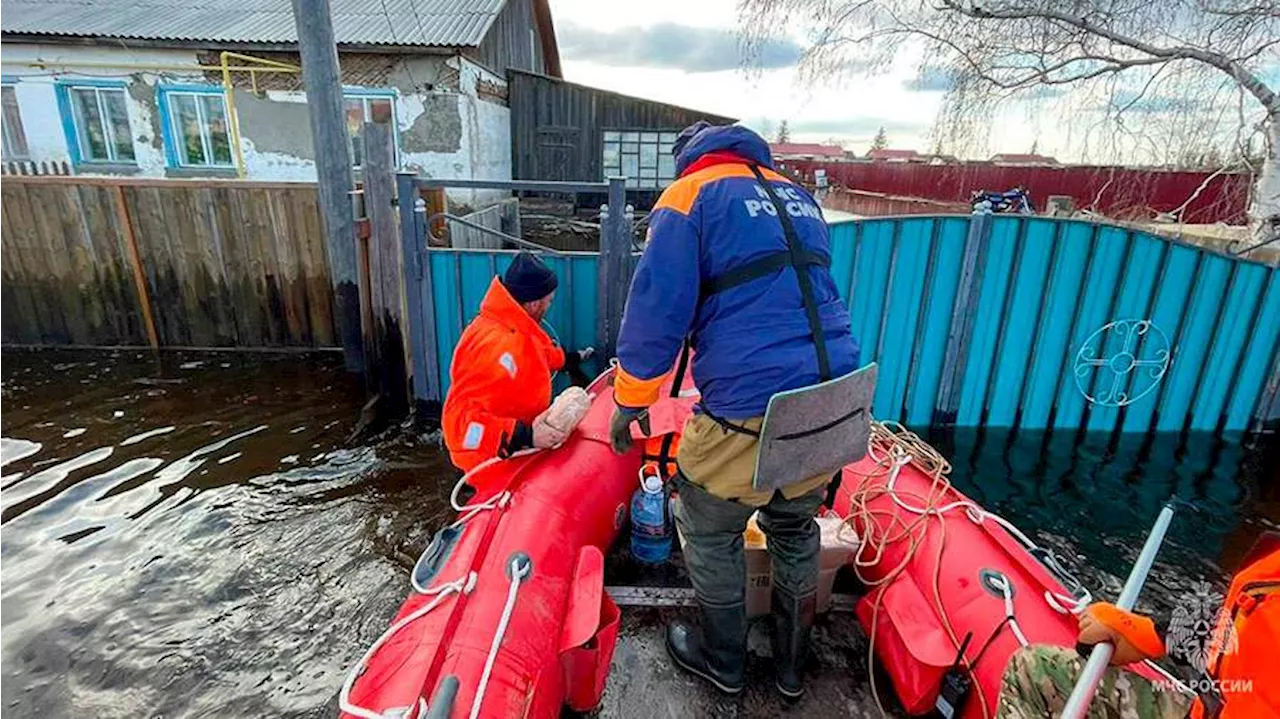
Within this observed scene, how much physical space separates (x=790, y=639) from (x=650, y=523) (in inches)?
32.6

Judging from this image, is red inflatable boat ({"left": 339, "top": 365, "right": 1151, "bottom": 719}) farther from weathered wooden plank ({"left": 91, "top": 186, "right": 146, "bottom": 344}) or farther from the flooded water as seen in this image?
weathered wooden plank ({"left": 91, "top": 186, "right": 146, "bottom": 344})

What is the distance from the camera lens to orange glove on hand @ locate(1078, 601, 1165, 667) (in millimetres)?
1309

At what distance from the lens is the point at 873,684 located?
208 cm

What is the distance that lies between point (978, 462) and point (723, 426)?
371 centimetres

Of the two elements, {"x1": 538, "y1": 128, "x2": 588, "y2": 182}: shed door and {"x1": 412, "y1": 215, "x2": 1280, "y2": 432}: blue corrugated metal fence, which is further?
{"x1": 538, "y1": 128, "x2": 588, "y2": 182}: shed door

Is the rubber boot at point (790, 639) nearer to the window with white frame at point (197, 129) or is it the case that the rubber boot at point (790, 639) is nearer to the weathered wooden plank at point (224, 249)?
the weathered wooden plank at point (224, 249)

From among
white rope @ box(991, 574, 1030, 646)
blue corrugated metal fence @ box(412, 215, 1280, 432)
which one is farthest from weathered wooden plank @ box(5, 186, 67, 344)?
white rope @ box(991, 574, 1030, 646)

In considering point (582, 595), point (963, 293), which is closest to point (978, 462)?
point (963, 293)

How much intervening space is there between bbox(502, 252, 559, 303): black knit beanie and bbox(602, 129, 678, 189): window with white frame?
12772 millimetres

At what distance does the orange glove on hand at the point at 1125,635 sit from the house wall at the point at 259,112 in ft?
38.1

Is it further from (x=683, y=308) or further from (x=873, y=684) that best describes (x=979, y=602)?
(x=683, y=308)

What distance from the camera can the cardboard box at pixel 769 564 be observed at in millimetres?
2312

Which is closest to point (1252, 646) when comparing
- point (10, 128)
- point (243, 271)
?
point (243, 271)

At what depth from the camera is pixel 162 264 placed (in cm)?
620
